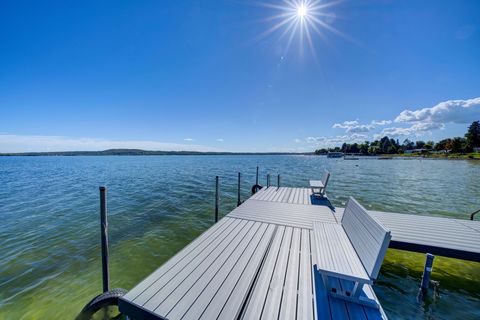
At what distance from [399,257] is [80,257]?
8.89 meters

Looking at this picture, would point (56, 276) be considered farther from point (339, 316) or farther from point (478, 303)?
point (478, 303)

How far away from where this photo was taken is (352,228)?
3.13m

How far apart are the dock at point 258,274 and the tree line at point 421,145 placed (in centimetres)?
9185

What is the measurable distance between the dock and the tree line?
3616 inches

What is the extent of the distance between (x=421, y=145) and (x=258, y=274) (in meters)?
136

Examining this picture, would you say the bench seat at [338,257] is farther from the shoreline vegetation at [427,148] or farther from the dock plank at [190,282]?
the shoreline vegetation at [427,148]

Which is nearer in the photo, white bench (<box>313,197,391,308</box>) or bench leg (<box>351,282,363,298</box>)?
white bench (<box>313,197,391,308</box>)

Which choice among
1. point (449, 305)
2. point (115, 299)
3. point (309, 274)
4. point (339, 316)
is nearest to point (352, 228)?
point (309, 274)

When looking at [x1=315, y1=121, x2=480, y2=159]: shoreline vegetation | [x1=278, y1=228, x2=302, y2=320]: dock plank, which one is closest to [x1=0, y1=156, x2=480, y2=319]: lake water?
[x1=278, y1=228, x2=302, y2=320]: dock plank

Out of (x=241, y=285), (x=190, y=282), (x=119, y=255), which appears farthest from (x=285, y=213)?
(x=119, y=255)

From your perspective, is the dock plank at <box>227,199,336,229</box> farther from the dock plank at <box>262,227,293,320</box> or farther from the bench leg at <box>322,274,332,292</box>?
the bench leg at <box>322,274,332,292</box>

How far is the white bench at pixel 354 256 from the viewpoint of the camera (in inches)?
79.0

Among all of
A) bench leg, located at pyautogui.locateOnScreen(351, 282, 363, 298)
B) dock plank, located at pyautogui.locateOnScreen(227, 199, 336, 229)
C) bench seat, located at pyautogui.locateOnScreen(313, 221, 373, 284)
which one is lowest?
dock plank, located at pyautogui.locateOnScreen(227, 199, 336, 229)

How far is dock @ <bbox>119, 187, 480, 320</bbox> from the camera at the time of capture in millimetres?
2091
